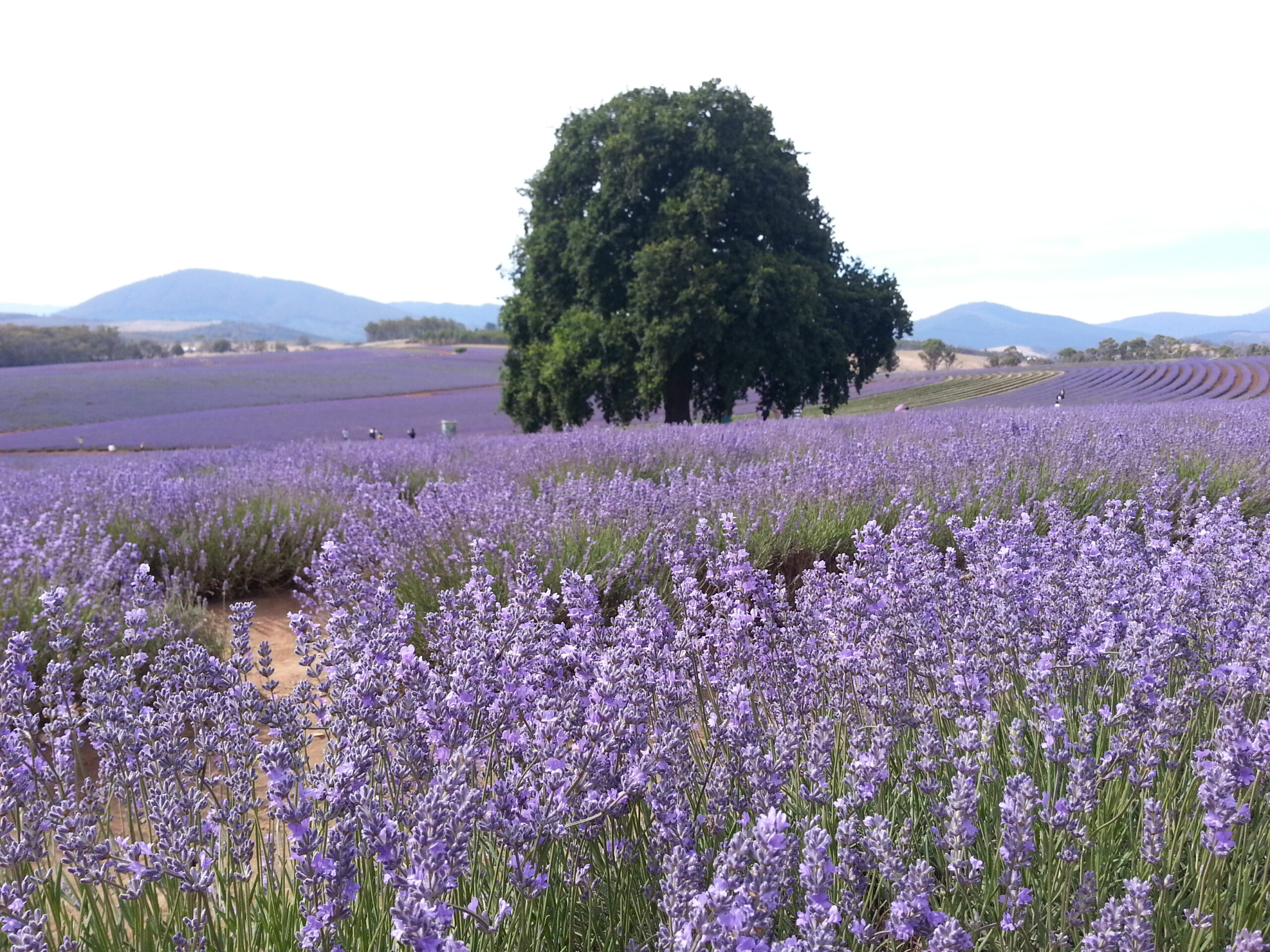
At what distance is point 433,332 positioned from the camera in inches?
2987

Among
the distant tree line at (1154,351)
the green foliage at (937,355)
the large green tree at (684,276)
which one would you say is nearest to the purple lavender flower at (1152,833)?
the large green tree at (684,276)

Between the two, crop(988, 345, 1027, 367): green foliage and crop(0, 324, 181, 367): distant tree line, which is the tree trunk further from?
crop(0, 324, 181, 367): distant tree line

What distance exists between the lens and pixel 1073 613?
230 cm

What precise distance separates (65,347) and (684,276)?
4782cm

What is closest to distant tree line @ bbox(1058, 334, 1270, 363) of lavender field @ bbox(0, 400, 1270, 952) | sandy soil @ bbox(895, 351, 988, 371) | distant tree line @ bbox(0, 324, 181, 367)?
sandy soil @ bbox(895, 351, 988, 371)

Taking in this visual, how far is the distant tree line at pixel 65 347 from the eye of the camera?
43531mm

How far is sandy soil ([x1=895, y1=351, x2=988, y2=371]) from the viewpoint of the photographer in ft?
182

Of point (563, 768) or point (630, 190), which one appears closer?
point (563, 768)

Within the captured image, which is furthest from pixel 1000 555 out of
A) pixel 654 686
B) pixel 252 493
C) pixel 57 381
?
pixel 57 381

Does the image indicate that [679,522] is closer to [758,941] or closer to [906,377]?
[758,941]

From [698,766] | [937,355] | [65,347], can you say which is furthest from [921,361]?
[698,766]

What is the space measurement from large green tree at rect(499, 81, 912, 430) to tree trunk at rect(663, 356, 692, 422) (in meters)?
0.03

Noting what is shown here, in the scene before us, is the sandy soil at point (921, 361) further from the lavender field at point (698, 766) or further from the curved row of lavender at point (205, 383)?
the lavender field at point (698, 766)

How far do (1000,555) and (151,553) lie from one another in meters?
5.03
